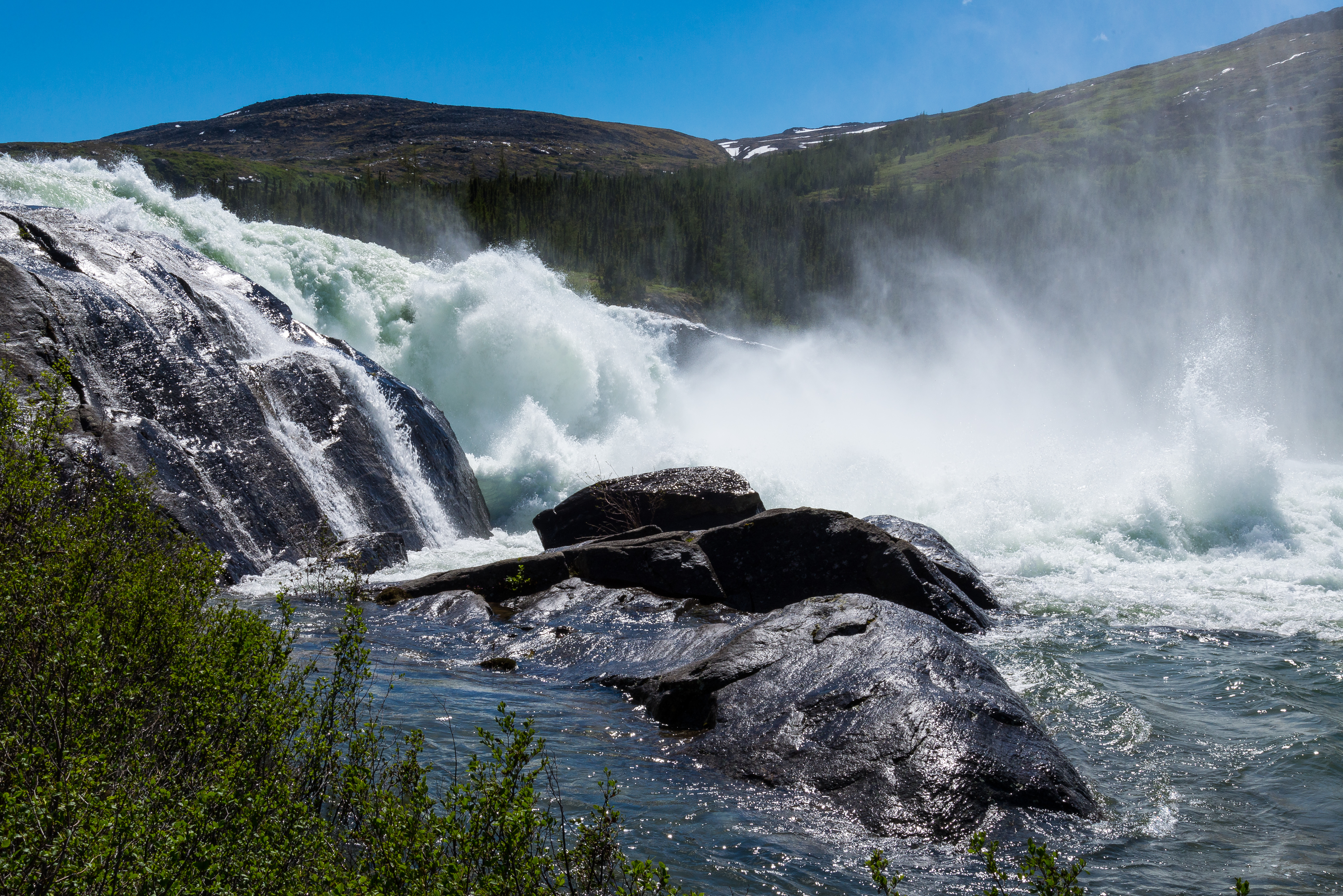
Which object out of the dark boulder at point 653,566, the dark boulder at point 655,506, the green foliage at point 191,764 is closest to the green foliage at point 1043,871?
the green foliage at point 191,764

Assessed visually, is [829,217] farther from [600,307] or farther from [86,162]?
[86,162]

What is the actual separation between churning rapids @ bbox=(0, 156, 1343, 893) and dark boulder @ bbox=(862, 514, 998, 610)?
808mm

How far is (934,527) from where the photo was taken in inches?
857

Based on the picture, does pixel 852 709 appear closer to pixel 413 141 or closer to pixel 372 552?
pixel 372 552

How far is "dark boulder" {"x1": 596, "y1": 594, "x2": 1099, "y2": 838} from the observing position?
6.18 m

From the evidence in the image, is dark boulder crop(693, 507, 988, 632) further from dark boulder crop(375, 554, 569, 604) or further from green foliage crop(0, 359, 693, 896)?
green foliage crop(0, 359, 693, 896)

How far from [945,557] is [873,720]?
8.25 m

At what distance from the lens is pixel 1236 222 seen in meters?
65.4

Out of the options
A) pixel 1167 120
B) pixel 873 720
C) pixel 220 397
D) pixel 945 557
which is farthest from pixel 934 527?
pixel 1167 120

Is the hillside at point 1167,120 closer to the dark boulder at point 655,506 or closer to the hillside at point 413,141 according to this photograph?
the hillside at point 413,141

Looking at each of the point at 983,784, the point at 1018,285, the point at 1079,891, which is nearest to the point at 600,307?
the point at 983,784

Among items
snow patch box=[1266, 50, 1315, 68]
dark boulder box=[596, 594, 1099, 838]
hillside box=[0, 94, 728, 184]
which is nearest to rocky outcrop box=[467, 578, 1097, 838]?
dark boulder box=[596, 594, 1099, 838]

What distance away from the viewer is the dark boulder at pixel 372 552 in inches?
538

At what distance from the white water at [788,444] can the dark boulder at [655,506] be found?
6.05 ft
